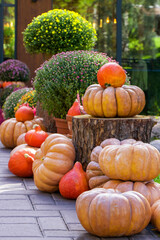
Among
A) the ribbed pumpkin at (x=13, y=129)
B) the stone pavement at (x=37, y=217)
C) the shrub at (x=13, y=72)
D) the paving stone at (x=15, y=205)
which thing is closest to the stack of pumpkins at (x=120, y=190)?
the stone pavement at (x=37, y=217)

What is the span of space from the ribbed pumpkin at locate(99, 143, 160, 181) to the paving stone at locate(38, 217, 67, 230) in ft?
1.91

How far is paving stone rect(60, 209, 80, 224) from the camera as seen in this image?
3471 millimetres

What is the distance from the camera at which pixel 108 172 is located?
365 centimetres

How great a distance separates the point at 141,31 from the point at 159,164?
30.4 ft

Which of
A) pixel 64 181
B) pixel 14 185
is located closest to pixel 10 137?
pixel 14 185

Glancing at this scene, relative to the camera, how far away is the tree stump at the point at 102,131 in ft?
13.9

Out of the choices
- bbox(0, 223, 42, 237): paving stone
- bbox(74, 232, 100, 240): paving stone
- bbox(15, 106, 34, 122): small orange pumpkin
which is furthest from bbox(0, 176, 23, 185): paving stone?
bbox(15, 106, 34, 122): small orange pumpkin

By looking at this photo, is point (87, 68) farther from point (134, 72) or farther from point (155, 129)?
point (134, 72)

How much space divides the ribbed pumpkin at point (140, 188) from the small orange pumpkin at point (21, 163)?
1526 millimetres

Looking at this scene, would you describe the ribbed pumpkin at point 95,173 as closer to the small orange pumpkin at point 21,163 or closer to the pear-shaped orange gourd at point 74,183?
the pear-shaped orange gourd at point 74,183

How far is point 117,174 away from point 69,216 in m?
0.52

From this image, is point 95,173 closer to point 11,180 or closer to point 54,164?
point 54,164

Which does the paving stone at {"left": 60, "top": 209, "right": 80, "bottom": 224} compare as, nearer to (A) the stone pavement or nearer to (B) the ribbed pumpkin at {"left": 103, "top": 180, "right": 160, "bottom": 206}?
(A) the stone pavement

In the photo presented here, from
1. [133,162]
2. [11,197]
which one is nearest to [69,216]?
[133,162]
